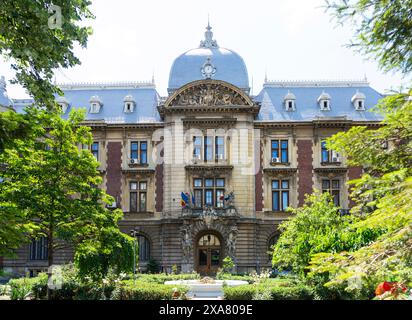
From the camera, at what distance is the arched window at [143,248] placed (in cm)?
4228

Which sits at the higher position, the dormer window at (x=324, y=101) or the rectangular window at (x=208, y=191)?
the dormer window at (x=324, y=101)

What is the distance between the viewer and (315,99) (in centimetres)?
4641

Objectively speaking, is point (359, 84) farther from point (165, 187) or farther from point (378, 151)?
point (378, 151)

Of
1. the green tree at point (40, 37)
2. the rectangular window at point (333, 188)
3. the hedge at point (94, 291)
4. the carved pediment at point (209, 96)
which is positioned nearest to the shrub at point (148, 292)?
the hedge at point (94, 291)

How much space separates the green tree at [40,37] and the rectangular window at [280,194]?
30933mm

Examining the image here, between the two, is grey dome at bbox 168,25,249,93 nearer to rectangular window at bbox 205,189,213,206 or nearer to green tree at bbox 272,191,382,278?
rectangular window at bbox 205,189,213,206

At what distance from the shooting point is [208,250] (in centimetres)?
4181

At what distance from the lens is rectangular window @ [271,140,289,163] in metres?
42.9

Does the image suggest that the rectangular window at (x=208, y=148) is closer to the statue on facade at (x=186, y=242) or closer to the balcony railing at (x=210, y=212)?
the balcony railing at (x=210, y=212)

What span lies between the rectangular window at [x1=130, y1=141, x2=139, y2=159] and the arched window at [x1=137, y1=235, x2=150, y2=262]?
6726 mm

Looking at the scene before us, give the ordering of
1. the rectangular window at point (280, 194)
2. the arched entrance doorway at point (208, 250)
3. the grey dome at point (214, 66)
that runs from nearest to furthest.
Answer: the arched entrance doorway at point (208, 250) → the rectangular window at point (280, 194) → the grey dome at point (214, 66)

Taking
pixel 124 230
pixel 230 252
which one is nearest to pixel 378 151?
pixel 230 252

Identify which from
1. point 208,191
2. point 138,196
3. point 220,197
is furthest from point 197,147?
point 138,196

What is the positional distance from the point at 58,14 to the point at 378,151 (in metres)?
7.63
